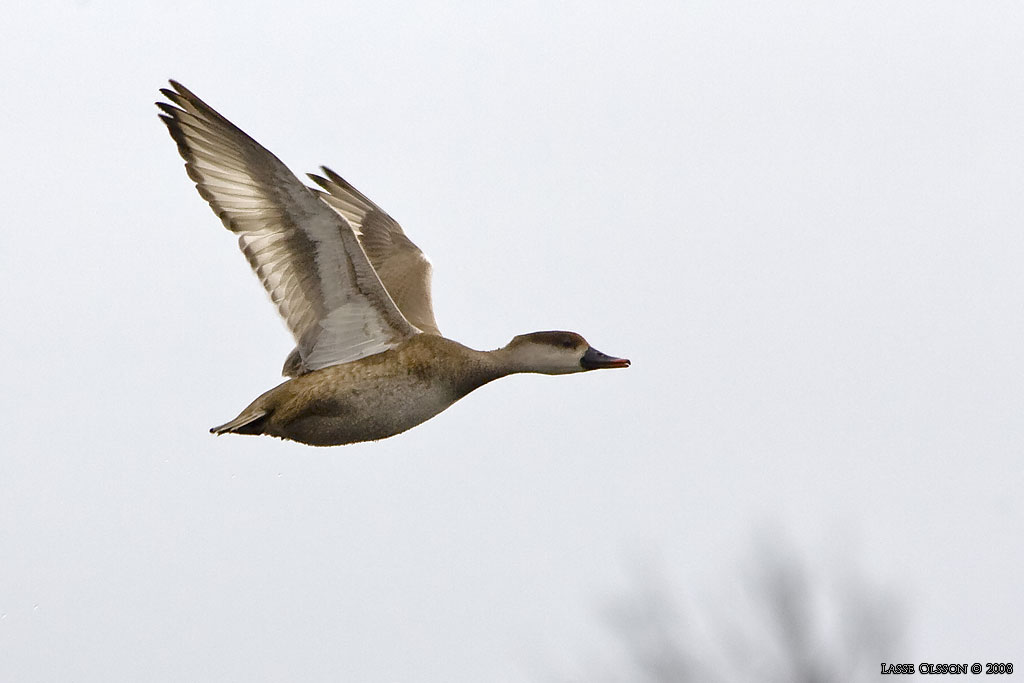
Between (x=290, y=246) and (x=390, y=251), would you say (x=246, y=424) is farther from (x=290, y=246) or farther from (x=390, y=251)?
(x=390, y=251)

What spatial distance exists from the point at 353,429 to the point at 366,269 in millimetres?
777

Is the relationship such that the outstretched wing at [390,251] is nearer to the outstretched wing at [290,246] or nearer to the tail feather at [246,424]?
the outstretched wing at [290,246]

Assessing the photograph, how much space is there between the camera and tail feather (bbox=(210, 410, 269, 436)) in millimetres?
6988

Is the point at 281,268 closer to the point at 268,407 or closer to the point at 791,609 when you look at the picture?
the point at 268,407

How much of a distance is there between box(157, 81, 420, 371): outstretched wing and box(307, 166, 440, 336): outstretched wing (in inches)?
36.2

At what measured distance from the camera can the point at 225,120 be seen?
7.09 m

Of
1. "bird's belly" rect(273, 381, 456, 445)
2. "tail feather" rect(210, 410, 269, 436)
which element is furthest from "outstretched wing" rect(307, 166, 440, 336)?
"tail feather" rect(210, 410, 269, 436)

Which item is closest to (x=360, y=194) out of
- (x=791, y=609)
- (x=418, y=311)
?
(x=418, y=311)

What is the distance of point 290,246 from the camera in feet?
23.5

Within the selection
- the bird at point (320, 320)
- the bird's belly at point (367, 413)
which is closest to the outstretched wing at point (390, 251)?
the bird at point (320, 320)

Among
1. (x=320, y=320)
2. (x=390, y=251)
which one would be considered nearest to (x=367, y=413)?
(x=320, y=320)

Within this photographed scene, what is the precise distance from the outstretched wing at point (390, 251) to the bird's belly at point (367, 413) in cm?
102

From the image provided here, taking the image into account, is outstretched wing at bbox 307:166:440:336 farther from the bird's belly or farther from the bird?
the bird's belly

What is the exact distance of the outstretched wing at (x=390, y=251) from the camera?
8484 millimetres
